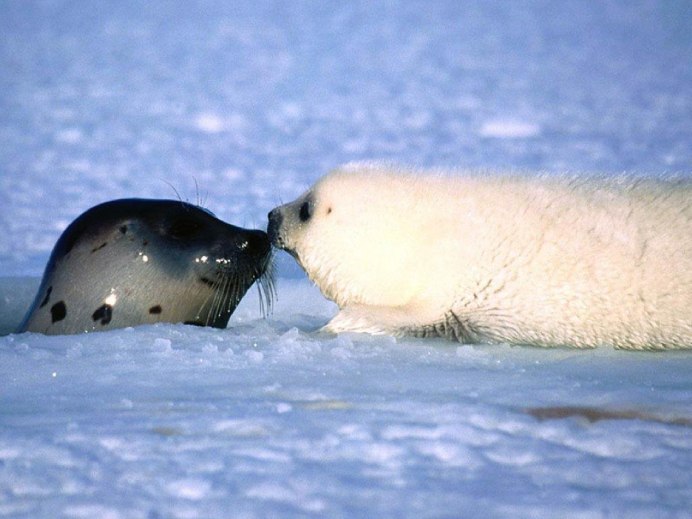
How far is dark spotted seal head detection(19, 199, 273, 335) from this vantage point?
4688mm

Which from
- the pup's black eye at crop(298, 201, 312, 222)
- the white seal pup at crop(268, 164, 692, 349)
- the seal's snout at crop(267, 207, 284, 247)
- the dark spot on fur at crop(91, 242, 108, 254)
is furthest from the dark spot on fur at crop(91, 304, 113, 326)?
the white seal pup at crop(268, 164, 692, 349)

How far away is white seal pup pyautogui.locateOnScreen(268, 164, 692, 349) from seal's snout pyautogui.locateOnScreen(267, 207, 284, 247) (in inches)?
18.6

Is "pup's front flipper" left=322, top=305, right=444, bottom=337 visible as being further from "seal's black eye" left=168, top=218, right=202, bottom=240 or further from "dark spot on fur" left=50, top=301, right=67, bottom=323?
"dark spot on fur" left=50, top=301, right=67, bottom=323

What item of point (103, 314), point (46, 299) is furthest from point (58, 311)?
point (103, 314)

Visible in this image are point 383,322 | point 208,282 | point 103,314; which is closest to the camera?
point 383,322

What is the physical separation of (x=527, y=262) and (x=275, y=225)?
140 cm

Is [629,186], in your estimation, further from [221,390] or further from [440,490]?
[440,490]

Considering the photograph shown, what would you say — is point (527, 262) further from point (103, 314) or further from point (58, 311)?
point (58, 311)

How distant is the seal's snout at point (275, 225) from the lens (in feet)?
16.1

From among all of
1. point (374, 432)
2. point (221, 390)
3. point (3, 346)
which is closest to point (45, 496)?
point (374, 432)

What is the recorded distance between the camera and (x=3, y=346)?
376 centimetres

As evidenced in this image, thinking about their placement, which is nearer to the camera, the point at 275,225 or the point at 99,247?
the point at 99,247

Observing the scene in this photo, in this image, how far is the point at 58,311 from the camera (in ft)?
15.5

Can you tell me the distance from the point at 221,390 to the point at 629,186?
2302 millimetres
